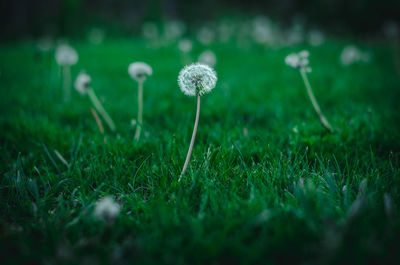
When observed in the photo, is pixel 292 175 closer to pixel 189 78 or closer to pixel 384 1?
pixel 189 78

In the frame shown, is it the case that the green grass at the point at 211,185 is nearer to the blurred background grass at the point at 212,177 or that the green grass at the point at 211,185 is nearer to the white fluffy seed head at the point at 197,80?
the blurred background grass at the point at 212,177

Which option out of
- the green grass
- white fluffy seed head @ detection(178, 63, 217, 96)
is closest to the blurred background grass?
the green grass

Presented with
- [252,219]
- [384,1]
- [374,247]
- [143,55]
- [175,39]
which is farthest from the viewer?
[384,1]

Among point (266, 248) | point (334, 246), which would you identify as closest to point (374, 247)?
point (334, 246)

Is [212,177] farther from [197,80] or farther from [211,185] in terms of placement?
[197,80]

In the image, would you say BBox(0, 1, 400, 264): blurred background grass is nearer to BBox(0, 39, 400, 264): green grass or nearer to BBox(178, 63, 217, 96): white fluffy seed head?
BBox(0, 39, 400, 264): green grass

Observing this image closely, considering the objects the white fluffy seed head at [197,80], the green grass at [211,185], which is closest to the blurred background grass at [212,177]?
the green grass at [211,185]
